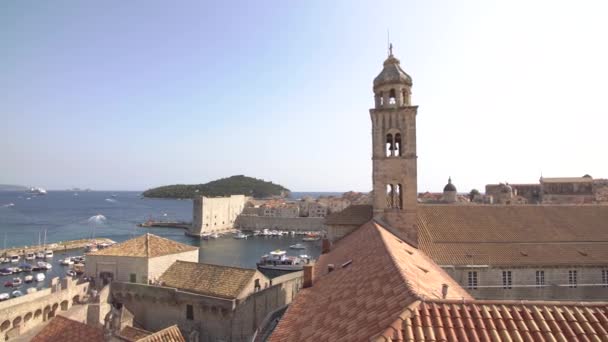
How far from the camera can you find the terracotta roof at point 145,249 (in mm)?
27728

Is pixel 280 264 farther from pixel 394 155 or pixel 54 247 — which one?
pixel 54 247

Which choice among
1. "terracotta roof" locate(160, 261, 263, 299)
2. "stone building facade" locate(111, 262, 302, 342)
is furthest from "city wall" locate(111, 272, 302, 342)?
"terracotta roof" locate(160, 261, 263, 299)

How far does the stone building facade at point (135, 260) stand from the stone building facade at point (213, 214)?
69745 millimetres

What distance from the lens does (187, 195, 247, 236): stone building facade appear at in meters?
98.9

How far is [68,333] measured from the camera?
52.6 feet

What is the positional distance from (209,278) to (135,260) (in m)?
6.70

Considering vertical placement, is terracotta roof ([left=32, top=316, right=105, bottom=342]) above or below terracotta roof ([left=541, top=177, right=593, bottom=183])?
below

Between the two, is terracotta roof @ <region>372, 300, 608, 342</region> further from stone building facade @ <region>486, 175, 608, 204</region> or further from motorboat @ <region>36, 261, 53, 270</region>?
stone building facade @ <region>486, 175, 608, 204</region>

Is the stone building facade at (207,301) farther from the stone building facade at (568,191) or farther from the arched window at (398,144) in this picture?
the stone building facade at (568,191)

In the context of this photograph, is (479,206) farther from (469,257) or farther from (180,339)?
(180,339)

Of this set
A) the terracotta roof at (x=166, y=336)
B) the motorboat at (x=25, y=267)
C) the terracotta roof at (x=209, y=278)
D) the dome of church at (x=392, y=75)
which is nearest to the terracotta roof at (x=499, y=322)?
the terracotta roof at (x=166, y=336)

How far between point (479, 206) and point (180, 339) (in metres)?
19.2

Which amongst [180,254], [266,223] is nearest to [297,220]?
[266,223]

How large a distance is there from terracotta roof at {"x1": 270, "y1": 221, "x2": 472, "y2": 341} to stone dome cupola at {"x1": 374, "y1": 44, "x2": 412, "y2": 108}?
408 inches
